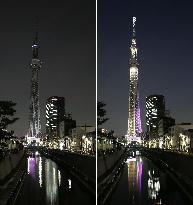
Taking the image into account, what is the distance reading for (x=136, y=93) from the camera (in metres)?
85.6

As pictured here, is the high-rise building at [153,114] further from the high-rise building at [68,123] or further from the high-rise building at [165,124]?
the high-rise building at [68,123]

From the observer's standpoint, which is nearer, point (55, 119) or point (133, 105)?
point (55, 119)

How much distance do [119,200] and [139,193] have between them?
1.74 m

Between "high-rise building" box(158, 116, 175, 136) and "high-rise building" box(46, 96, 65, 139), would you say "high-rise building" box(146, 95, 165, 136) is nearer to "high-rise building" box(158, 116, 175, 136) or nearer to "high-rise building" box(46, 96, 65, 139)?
"high-rise building" box(158, 116, 175, 136)

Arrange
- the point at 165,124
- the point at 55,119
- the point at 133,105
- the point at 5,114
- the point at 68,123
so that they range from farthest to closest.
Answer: the point at 133,105 < the point at 55,119 < the point at 165,124 < the point at 68,123 < the point at 5,114

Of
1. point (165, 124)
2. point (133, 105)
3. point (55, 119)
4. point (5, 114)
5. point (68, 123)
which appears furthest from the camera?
point (133, 105)

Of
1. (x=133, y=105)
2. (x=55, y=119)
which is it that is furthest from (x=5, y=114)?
(x=133, y=105)

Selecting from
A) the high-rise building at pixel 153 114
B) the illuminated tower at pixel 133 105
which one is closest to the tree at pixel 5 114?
the high-rise building at pixel 153 114

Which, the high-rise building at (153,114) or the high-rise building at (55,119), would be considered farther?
the high-rise building at (55,119)

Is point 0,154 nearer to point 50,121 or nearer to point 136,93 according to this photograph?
point 50,121

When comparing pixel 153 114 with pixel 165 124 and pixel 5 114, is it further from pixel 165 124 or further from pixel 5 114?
pixel 5 114

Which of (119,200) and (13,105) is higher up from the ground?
(13,105)

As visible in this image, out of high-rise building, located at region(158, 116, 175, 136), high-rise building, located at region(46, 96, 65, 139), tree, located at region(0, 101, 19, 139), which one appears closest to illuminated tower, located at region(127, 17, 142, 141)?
high-rise building, located at region(46, 96, 65, 139)

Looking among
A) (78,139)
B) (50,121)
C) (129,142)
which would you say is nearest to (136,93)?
(129,142)
